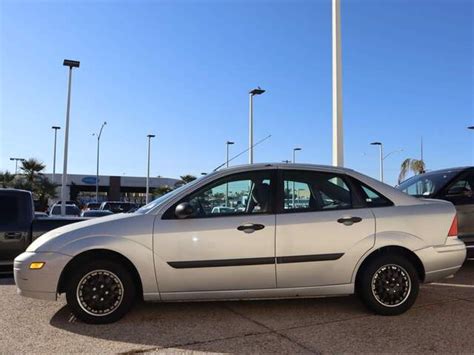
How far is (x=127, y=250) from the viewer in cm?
529

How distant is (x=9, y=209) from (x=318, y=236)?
4403 millimetres

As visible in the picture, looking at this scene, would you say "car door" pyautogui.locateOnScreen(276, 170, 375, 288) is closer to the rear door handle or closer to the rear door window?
the rear door window

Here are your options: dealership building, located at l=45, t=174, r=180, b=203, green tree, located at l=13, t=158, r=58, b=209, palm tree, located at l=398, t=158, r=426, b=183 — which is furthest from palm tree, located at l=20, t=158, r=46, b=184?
palm tree, located at l=398, t=158, r=426, b=183

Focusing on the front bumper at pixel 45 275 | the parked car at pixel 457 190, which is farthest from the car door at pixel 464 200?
the front bumper at pixel 45 275

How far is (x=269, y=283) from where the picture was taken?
545cm

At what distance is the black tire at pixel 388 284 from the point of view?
18.3 feet

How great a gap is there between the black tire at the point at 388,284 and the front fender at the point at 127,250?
2364 millimetres

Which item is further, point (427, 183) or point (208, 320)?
point (427, 183)

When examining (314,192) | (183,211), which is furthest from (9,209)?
(314,192)

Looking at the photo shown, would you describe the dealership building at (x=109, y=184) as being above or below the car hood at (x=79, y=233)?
above

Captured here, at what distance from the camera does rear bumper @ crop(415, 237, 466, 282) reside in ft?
18.8

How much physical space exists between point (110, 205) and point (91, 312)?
26.0m

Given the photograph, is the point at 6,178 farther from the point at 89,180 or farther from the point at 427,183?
the point at 427,183

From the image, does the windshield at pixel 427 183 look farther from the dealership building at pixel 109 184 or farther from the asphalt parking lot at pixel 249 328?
the dealership building at pixel 109 184
